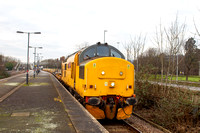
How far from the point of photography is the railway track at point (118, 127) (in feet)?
25.9

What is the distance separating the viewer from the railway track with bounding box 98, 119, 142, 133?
7.89 meters

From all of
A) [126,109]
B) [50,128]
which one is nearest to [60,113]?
[50,128]

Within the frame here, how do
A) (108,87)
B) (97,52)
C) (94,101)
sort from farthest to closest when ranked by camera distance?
(97,52) < (108,87) < (94,101)

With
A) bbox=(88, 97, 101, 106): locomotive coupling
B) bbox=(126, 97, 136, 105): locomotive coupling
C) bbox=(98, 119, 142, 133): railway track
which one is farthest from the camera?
bbox=(126, 97, 136, 105): locomotive coupling

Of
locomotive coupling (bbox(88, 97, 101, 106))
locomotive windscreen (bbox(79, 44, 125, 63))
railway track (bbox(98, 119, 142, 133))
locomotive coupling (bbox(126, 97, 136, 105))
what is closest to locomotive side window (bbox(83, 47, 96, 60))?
locomotive windscreen (bbox(79, 44, 125, 63))

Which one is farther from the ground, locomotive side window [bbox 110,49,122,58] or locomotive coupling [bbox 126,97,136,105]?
locomotive side window [bbox 110,49,122,58]

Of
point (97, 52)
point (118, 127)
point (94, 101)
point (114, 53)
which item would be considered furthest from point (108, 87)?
point (114, 53)

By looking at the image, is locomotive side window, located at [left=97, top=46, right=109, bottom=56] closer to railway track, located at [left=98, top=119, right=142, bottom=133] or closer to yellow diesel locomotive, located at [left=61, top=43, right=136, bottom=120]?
yellow diesel locomotive, located at [left=61, top=43, right=136, bottom=120]

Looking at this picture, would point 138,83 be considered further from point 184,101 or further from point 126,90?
point 126,90

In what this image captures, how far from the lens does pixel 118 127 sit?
8.37 metres

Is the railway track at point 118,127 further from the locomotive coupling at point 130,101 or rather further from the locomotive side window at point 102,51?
the locomotive side window at point 102,51

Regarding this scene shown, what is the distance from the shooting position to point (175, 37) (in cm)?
1292

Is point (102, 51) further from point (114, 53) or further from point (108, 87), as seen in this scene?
point (108, 87)

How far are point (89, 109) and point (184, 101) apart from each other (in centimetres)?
513
